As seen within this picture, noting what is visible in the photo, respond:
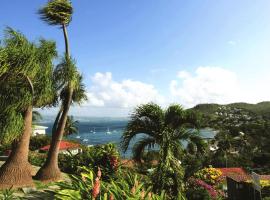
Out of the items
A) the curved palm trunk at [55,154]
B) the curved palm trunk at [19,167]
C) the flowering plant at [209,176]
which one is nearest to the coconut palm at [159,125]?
the curved palm trunk at [55,154]

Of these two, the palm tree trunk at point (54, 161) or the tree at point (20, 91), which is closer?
the tree at point (20, 91)

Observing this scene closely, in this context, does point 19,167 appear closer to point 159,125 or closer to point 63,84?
point 63,84

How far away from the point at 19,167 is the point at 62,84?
11.0 feet

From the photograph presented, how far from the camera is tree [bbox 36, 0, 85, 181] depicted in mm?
12656

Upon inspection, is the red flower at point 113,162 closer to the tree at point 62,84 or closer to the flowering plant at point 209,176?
the tree at point 62,84

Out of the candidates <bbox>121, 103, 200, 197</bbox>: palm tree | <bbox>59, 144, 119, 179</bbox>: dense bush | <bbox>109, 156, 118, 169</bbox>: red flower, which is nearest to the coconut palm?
<bbox>121, 103, 200, 197</bbox>: palm tree

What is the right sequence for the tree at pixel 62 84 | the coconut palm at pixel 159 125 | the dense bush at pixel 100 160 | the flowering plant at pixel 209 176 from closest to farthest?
the coconut palm at pixel 159 125 → the tree at pixel 62 84 → the dense bush at pixel 100 160 → the flowering plant at pixel 209 176

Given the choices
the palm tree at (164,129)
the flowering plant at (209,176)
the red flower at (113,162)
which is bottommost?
the flowering plant at (209,176)

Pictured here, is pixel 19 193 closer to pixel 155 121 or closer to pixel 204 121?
pixel 155 121

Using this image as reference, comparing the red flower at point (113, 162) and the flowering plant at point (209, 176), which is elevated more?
the red flower at point (113, 162)

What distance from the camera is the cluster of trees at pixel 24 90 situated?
1068 centimetres

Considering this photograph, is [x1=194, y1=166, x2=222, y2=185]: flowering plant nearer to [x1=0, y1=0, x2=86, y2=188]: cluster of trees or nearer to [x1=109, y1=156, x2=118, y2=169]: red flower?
[x1=109, y1=156, x2=118, y2=169]: red flower

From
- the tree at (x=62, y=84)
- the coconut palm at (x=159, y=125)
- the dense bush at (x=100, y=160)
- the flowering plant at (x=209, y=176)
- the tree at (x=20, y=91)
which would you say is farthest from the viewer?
the flowering plant at (x=209, y=176)

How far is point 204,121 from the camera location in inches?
456
